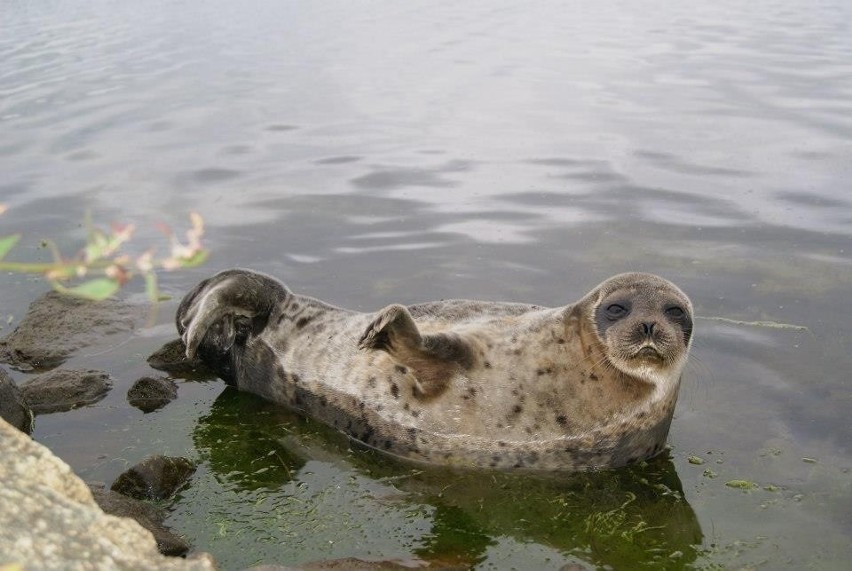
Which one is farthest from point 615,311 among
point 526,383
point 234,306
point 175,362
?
point 175,362

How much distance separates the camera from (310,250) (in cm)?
889

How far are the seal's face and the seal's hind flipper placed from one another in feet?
2.43

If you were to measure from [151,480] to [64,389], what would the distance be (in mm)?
1327

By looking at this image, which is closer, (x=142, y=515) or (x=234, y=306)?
(x=142, y=515)

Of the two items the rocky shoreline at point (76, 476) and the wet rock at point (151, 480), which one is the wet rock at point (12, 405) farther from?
the wet rock at point (151, 480)

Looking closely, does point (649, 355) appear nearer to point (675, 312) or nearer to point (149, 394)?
point (675, 312)

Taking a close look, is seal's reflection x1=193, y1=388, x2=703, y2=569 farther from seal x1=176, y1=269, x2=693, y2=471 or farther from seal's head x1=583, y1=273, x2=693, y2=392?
seal's head x1=583, y1=273, x2=693, y2=392

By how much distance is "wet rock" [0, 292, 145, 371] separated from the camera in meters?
6.88

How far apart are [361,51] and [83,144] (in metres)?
8.14

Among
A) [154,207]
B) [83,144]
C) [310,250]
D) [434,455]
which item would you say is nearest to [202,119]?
[83,144]

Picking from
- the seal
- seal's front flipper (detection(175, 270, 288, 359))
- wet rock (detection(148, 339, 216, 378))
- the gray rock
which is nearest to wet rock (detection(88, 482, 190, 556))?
the seal

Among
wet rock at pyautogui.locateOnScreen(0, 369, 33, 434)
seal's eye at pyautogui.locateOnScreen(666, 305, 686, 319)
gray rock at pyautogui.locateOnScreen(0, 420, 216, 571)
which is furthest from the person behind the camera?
wet rock at pyautogui.locateOnScreen(0, 369, 33, 434)

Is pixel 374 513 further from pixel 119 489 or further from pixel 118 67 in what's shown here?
pixel 118 67

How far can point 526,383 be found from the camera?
5.61m
